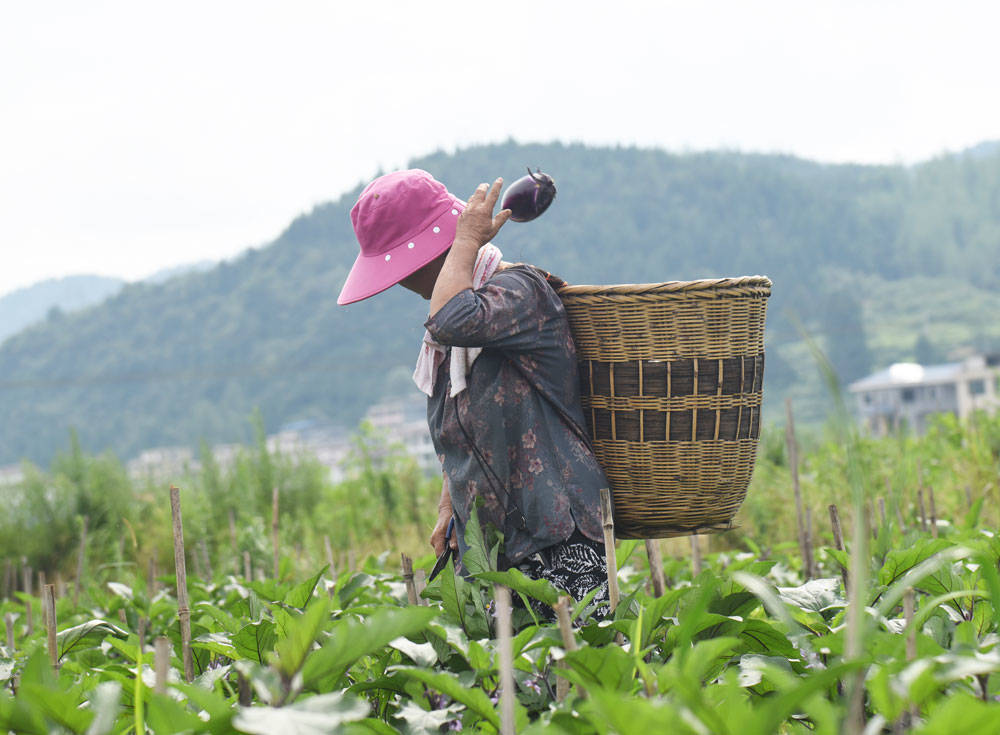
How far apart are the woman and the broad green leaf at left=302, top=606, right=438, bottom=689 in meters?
0.86

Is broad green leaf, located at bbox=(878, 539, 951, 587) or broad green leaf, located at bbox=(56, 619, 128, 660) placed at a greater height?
broad green leaf, located at bbox=(878, 539, 951, 587)

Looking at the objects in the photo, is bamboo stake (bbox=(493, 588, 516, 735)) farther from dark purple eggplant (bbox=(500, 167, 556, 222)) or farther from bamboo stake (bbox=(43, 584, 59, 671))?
dark purple eggplant (bbox=(500, 167, 556, 222))

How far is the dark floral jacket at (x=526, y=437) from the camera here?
76.4 inches

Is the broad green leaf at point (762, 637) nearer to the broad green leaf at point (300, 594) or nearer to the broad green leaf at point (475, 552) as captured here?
the broad green leaf at point (475, 552)

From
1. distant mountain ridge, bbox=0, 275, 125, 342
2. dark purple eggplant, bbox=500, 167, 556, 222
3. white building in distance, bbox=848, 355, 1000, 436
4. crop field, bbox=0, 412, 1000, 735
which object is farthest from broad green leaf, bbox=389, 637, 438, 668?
distant mountain ridge, bbox=0, 275, 125, 342

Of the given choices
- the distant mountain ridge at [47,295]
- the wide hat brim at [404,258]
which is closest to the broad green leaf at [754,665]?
the wide hat brim at [404,258]

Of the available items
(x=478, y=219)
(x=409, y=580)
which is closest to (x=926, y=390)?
(x=478, y=219)

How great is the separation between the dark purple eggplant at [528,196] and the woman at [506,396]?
101 millimetres

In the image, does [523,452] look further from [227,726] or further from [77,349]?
[77,349]

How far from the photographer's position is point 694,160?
10194cm

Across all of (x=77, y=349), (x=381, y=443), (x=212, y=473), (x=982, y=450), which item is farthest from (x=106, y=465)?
(x=77, y=349)

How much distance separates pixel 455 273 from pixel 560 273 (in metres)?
79.7

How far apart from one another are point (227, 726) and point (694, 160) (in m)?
106

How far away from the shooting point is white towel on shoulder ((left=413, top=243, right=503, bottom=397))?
1981 millimetres
